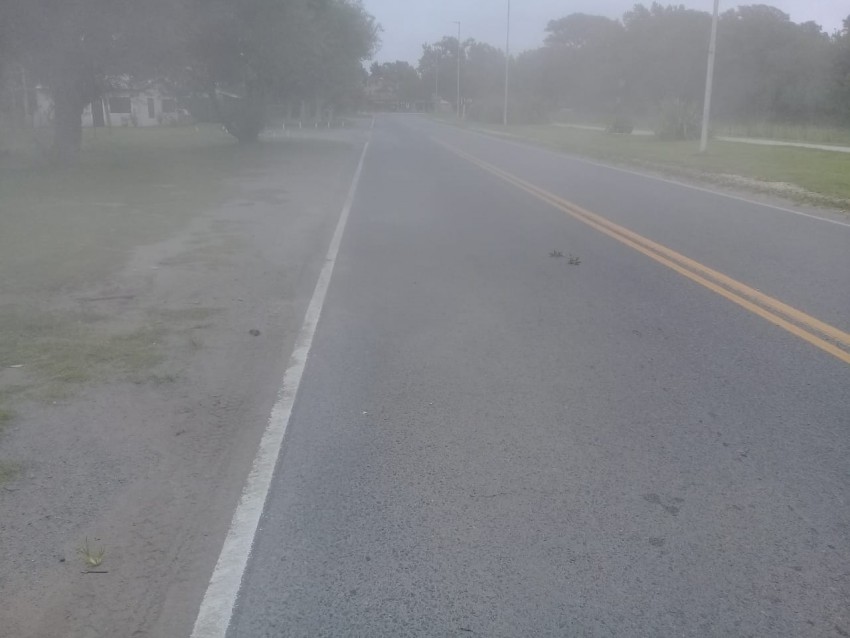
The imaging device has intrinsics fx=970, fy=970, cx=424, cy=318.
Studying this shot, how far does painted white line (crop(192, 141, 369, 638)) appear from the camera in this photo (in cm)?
377

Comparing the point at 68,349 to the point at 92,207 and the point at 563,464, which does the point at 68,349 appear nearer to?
the point at 563,464

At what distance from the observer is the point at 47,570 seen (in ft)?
13.5

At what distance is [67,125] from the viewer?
23.9m

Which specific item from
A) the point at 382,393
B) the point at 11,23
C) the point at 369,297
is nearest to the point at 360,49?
the point at 11,23

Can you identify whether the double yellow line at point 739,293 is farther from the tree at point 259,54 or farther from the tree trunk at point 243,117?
the tree trunk at point 243,117

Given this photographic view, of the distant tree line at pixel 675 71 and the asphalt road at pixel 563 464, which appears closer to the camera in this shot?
the asphalt road at pixel 563 464

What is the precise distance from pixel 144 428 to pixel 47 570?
5.74 ft

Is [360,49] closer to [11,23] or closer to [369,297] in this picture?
[11,23]

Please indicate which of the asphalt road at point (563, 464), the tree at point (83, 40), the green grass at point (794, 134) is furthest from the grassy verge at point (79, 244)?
the green grass at point (794, 134)

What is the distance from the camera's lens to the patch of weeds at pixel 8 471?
505 centimetres

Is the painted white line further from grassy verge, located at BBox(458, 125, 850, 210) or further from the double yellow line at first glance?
grassy verge, located at BBox(458, 125, 850, 210)

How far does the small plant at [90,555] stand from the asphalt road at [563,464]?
674mm

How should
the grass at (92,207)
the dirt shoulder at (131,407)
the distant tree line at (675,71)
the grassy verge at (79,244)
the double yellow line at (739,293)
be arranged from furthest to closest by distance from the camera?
the distant tree line at (675,71)
the grass at (92,207)
the double yellow line at (739,293)
the grassy verge at (79,244)
the dirt shoulder at (131,407)

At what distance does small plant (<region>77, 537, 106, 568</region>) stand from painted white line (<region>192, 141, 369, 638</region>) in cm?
52
